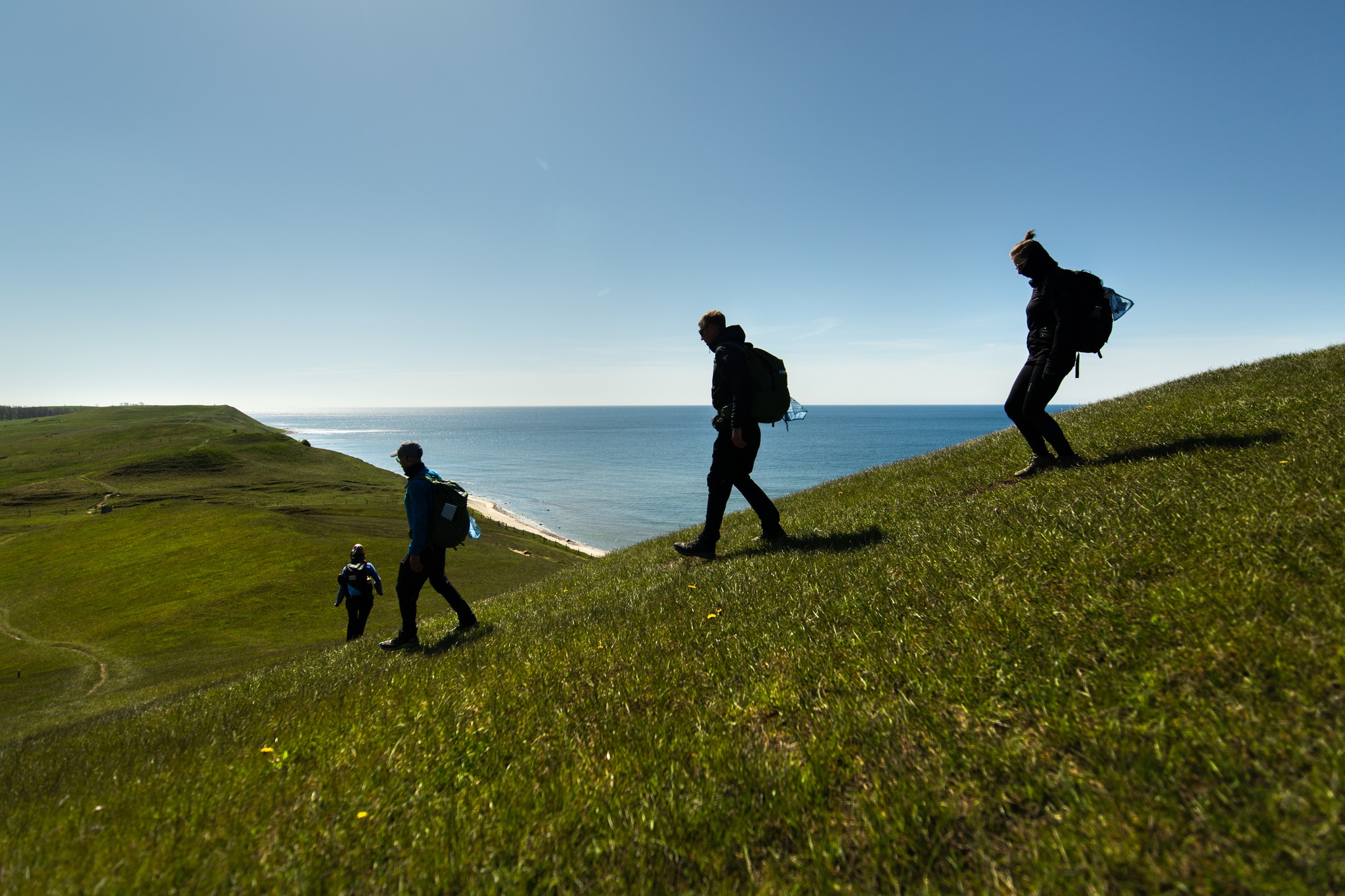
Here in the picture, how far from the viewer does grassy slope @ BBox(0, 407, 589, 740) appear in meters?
19.8

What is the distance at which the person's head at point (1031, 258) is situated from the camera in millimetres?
9648

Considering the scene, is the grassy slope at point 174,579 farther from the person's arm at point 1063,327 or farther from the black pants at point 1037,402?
the person's arm at point 1063,327

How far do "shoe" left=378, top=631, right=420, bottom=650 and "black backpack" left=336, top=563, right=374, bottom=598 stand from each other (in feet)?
26.7

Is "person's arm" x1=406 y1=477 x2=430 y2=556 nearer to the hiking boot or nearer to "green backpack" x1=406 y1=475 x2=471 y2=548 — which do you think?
"green backpack" x1=406 y1=475 x2=471 y2=548

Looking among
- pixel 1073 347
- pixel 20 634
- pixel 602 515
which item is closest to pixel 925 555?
pixel 1073 347

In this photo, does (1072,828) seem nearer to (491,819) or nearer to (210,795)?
(491,819)

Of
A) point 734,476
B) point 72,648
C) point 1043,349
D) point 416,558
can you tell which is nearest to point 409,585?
point 416,558

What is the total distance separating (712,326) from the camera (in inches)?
393

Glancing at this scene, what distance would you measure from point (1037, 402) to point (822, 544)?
14.4 ft

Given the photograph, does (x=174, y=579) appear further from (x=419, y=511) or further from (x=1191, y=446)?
(x=1191, y=446)

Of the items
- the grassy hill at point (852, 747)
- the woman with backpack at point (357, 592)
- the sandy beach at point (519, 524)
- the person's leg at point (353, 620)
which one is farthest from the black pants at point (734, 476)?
the sandy beach at point (519, 524)

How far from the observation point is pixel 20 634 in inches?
1019

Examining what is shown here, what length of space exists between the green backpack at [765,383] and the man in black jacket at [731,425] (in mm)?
70

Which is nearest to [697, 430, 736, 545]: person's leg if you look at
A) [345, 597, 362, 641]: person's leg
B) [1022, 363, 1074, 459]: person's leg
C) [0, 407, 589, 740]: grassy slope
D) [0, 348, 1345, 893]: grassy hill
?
[0, 348, 1345, 893]: grassy hill
